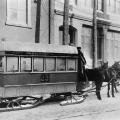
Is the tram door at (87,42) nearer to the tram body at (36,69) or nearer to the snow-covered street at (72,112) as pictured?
the snow-covered street at (72,112)

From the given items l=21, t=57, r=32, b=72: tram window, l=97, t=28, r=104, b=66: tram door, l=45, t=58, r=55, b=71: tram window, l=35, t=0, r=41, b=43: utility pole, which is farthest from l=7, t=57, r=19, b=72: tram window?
l=97, t=28, r=104, b=66: tram door

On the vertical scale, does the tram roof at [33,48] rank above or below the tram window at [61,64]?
above

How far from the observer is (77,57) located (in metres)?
16.8

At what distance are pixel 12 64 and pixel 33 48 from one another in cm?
107

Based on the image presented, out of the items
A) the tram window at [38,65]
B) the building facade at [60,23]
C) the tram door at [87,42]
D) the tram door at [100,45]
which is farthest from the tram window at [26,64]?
the tram door at [100,45]

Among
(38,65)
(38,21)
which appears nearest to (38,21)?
(38,21)

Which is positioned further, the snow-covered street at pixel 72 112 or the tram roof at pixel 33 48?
the tram roof at pixel 33 48

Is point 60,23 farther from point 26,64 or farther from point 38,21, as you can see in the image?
point 26,64

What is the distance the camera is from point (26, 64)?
14.9m

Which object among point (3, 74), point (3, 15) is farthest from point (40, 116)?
point (3, 15)

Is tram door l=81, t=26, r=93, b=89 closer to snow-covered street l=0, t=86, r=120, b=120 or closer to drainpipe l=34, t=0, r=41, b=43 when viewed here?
drainpipe l=34, t=0, r=41, b=43

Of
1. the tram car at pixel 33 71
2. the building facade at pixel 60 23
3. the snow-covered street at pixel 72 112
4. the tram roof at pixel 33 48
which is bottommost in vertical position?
the snow-covered street at pixel 72 112

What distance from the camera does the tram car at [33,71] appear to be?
14219mm

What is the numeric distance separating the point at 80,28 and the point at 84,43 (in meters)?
1.39
